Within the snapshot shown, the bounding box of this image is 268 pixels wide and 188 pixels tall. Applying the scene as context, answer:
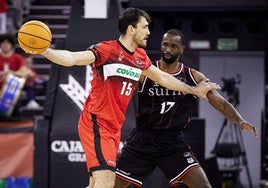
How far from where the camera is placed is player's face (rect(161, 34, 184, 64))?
7.64 m

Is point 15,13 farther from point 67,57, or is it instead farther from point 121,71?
point 67,57

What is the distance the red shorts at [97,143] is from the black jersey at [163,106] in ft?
2.85

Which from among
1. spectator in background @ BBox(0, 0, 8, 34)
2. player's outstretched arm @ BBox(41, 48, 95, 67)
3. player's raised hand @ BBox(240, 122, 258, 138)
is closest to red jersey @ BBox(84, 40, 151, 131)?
player's outstretched arm @ BBox(41, 48, 95, 67)

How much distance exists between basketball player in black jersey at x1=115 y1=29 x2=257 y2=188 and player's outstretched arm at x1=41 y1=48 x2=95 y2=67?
1.26m

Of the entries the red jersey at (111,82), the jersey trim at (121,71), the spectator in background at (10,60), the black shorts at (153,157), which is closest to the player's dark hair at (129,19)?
the red jersey at (111,82)

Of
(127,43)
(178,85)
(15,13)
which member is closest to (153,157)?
(178,85)

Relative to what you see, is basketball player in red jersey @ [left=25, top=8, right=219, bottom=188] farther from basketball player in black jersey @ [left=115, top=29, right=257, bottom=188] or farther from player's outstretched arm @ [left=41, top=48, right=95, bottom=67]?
basketball player in black jersey @ [left=115, top=29, right=257, bottom=188]

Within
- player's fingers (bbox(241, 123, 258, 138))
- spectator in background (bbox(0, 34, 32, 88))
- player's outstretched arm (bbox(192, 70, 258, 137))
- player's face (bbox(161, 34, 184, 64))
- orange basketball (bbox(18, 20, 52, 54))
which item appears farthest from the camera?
spectator in background (bbox(0, 34, 32, 88))

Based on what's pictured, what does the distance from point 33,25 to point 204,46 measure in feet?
26.5

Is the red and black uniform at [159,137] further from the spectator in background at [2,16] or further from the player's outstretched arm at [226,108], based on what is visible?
the spectator in background at [2,16]

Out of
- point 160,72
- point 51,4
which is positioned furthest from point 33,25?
point 51,4

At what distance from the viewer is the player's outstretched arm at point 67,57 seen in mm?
6129

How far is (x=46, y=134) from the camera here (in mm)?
9250

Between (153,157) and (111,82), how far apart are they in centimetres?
117
